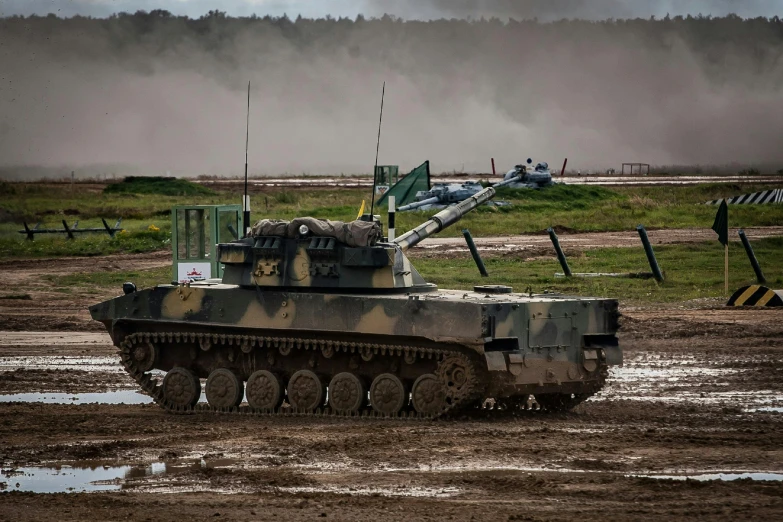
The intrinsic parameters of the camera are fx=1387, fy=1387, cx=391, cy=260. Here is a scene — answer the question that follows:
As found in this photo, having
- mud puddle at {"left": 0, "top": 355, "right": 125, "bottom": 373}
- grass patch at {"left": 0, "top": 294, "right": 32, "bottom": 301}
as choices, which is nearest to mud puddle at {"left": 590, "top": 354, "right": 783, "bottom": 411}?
mud puddle at {"left": 0, "top": 355, "right": 125, "bottom": 373}

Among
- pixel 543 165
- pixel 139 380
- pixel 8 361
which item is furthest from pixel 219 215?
pixel 543 165

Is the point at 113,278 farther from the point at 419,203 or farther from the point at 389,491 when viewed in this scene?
the point at 389,491

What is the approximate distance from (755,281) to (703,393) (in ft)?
36.8

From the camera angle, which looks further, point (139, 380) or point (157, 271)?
point (157, 271)

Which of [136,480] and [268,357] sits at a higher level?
[268,357]

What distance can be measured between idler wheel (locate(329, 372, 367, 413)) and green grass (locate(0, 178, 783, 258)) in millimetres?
20006

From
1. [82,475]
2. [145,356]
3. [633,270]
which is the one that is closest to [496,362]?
[82,475]

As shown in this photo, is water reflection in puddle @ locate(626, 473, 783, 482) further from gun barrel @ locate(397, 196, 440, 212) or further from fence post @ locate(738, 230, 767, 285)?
gun barrel @ locate(397, 196, 440, 212)

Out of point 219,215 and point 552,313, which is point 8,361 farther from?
point 552,313

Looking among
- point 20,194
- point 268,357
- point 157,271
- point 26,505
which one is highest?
point 20,194

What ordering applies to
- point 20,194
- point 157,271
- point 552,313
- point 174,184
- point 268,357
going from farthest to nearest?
point 174,184
point 20,194
point 157,271
point 268,357
point 552,313

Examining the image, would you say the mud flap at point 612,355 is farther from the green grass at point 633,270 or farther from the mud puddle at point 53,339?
the mud puddle at point 53,339

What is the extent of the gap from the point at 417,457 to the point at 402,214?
29.7m

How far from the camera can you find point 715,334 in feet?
72.2
